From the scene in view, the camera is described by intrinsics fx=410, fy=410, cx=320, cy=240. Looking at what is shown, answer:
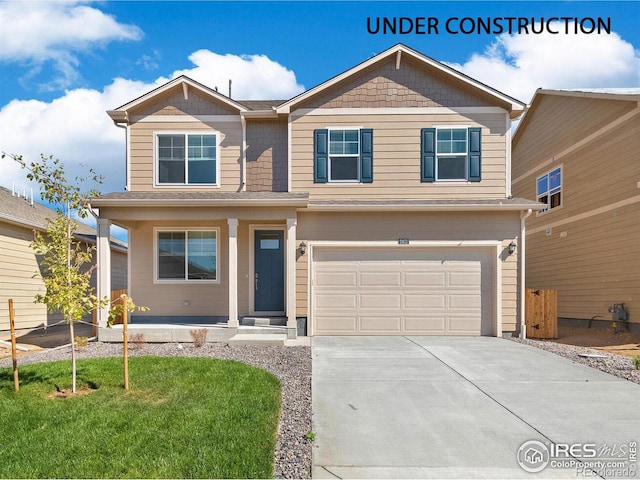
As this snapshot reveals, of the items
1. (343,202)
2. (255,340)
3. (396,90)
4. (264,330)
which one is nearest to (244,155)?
(343,202)

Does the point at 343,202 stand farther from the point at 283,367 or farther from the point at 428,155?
the point at 283,367

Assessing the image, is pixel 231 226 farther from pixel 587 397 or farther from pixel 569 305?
pixel 569 305

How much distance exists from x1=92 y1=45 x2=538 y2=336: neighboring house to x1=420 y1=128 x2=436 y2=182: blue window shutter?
0.12 ft

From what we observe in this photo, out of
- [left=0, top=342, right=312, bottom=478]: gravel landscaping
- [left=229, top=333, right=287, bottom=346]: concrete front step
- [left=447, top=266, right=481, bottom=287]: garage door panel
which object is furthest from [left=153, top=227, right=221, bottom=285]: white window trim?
[left=447, top=266, right=481, bottom=287]: garage door panel

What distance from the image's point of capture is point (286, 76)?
18344mm

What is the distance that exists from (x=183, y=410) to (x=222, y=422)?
630mm

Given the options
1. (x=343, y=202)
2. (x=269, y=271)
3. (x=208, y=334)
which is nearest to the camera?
(x=208, y=334)

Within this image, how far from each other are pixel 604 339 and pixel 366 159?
756 cm

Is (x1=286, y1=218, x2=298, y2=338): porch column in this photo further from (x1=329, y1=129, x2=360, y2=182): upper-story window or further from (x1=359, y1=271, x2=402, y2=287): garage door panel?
(x1=329, y1=129, x2=360, y2=182): upper-story window

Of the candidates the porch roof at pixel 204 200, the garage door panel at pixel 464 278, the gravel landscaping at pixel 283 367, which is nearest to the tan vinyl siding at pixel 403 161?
the porch roof at pixel 204 200

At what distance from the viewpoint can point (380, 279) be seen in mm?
10211

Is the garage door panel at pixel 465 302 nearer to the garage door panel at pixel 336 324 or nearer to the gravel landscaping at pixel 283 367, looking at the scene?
the garage door panel at pixel 336 324

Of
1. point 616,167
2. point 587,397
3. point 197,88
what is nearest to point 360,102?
point 197,88

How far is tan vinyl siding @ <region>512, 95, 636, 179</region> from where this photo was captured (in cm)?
1198
